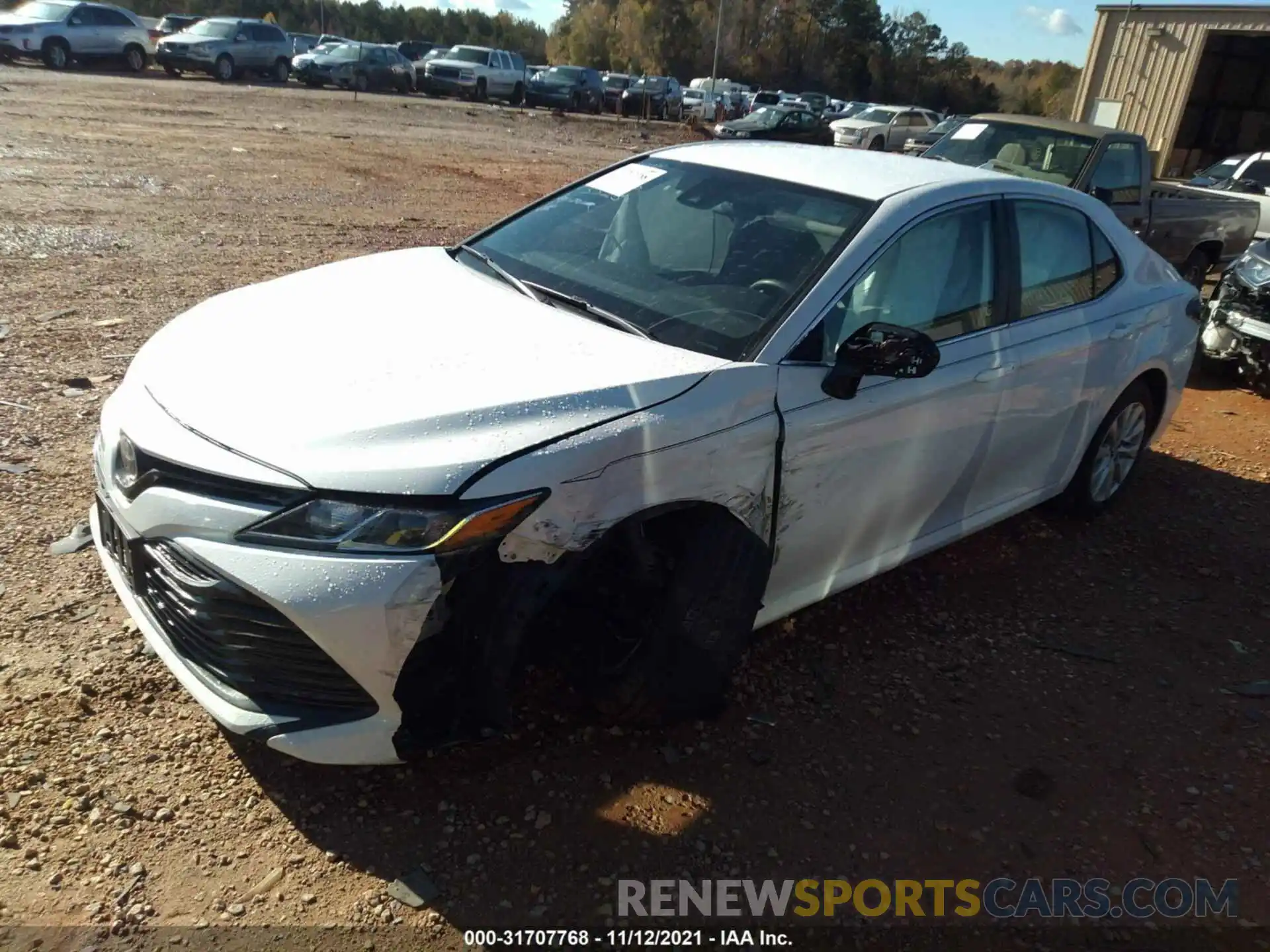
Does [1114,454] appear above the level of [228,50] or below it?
below

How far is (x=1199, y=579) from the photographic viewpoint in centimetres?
439

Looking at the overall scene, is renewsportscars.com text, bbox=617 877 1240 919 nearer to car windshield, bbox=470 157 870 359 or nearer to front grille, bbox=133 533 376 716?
front grille, bbox=133 533 376 716

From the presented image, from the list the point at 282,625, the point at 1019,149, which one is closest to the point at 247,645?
the point at 282,625

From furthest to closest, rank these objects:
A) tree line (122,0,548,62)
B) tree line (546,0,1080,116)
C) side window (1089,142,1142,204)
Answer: tree line (546,0,1080,116), tree line (122,0,548,62), side window (1089,142,1142,204)

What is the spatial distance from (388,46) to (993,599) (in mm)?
34233

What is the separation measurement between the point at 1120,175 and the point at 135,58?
92.8ft

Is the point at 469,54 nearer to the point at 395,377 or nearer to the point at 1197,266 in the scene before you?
the point at 1197,266

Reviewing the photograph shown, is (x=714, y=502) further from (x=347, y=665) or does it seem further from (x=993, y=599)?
(x=993, y=599)

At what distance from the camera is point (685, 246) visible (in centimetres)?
347

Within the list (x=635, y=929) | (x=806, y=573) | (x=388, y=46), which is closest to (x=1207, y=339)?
(x=806, y=573)

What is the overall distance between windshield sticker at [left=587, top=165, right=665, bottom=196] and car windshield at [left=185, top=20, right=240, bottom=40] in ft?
96.2

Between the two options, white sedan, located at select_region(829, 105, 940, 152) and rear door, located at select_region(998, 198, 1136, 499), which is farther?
white sedan, located at select_region(829, 105, 940, 152)

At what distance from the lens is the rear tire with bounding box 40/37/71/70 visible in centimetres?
2597

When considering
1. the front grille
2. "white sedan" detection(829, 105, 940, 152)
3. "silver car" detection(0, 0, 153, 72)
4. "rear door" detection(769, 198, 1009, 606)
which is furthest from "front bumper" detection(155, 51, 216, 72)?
the front grille
